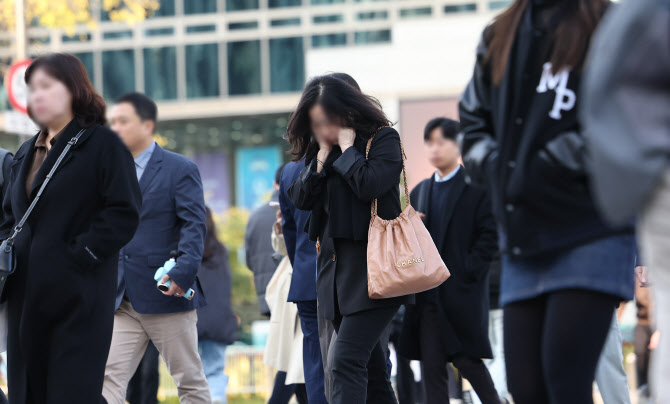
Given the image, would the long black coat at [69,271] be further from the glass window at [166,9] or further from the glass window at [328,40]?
the glass window at [166,9]

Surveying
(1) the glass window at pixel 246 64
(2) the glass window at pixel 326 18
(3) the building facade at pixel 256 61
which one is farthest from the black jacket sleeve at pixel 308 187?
(1) the glass window at pixel 246 64

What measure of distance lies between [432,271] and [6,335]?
2168 mm

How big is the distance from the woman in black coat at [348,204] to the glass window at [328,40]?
1030 inches

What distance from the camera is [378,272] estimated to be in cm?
521

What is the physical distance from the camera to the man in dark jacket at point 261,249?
29.8ft

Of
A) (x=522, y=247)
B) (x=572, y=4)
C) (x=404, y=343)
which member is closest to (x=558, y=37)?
(x=572, y=4)

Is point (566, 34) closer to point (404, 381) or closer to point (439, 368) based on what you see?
point (439, 368)

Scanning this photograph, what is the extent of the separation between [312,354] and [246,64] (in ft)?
88.5

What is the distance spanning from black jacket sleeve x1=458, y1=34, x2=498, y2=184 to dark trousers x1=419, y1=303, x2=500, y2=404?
339 centimetres

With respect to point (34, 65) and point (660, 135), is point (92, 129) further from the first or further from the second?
point (660, 135)

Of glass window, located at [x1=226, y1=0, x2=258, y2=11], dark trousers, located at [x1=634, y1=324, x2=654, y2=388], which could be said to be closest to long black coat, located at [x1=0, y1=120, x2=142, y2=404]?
dark trousers, located at [x1=634, y1=324, x2=654, y2=388]

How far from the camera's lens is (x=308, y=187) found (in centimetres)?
551

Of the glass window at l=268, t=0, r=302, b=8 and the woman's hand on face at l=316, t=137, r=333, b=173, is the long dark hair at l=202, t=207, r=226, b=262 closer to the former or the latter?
the woman's hand on face at l=316, t=137, r=333, b=173

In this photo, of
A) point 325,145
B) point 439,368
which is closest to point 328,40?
point 439,368
